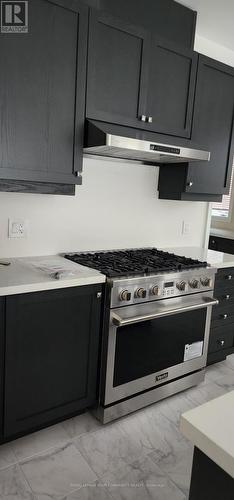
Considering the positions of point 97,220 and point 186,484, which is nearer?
point 186,484

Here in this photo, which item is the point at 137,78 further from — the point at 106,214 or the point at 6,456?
the point at 6,456

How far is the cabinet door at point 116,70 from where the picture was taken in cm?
200

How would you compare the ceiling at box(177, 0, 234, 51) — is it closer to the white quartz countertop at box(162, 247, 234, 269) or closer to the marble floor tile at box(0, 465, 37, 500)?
the white quartz countertop at box(162, 247, 234, 269)

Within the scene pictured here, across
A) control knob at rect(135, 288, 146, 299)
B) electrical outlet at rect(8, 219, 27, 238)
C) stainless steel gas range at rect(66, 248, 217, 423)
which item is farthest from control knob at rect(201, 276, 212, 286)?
electrical outlet at rect(8, 219, 27, 238)

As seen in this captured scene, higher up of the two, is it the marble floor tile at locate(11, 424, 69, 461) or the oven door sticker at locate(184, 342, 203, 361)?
the oven door sticker at locate(184, 342, 203, 361)

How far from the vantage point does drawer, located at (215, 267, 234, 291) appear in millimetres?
2635

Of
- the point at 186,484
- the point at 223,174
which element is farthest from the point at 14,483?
the point at 223,174

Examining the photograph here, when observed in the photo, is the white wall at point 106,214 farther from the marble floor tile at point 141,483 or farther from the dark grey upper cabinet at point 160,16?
the marble floor tile at point 141,483

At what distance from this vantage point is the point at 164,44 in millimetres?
2262

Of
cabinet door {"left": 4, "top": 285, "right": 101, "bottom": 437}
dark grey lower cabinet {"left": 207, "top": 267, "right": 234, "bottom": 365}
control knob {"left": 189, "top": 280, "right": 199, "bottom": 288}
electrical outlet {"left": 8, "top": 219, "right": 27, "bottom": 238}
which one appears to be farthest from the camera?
dark grey lower cabinet {"left": 207, "top": 267, "right": 234, "bottom": 365}

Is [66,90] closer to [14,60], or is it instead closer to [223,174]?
[14,60]

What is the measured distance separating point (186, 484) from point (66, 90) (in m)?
2.10

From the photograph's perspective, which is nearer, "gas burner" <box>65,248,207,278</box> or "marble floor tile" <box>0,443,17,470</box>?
"marble floor tile" <box>0,443,17,470</box>

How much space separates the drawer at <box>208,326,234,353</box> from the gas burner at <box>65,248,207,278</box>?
26.4 inches
